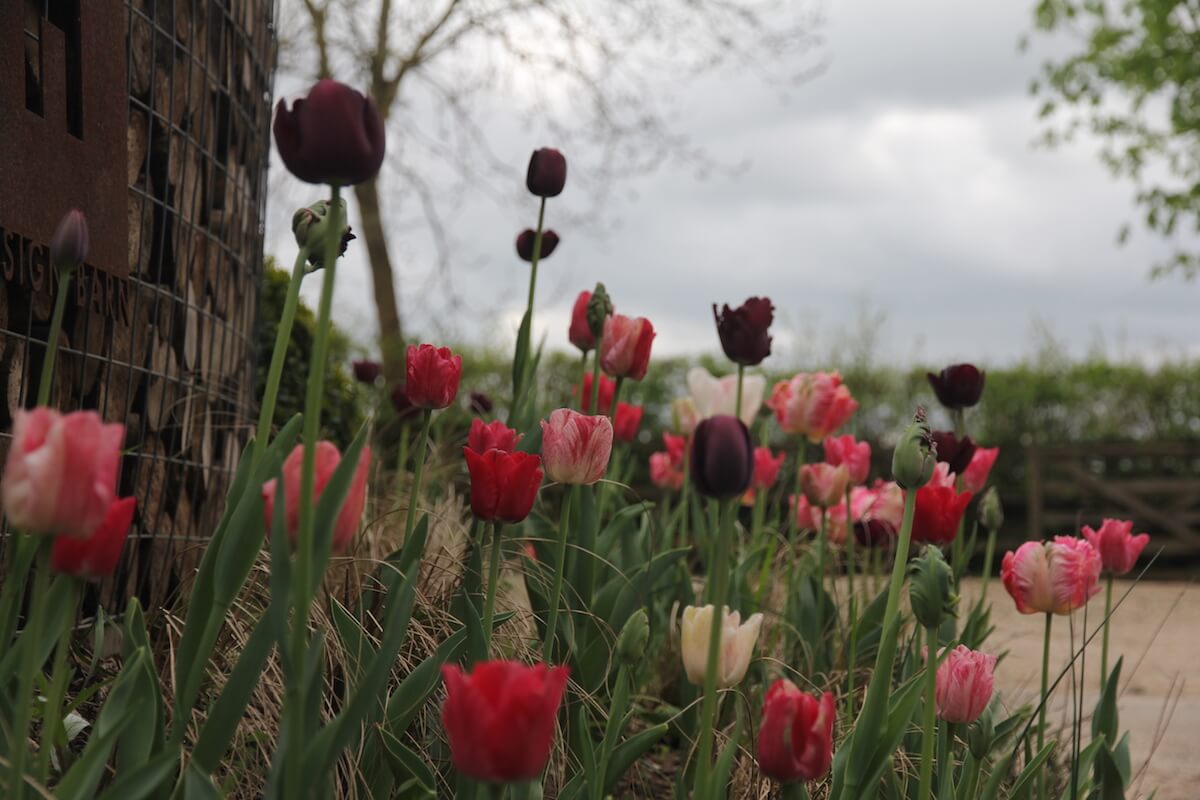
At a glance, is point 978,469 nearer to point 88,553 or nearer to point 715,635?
point 715,635

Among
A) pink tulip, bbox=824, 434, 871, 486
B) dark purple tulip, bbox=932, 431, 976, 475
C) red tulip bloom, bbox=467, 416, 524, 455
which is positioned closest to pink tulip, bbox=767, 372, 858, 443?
pink tulip, bbox=824, 434, 871, 486

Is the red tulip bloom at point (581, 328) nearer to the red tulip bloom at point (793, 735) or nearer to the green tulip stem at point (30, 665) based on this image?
the red tulip bloom at point (793, 735)

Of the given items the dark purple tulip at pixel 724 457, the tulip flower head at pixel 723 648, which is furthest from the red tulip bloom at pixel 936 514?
the dark purple tulip at pixel 724 457

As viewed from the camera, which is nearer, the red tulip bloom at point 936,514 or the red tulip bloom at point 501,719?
the red tulip bloom at point 501,719

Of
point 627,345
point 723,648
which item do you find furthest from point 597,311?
point 723,648

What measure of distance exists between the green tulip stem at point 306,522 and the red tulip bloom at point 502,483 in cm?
49

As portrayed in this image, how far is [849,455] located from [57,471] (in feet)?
7.48

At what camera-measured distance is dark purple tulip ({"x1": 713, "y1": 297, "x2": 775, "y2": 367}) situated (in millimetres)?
1642

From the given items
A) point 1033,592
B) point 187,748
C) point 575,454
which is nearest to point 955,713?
point 1033,592

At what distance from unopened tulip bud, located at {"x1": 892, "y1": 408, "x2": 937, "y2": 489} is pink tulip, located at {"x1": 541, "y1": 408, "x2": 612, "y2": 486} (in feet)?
1.44

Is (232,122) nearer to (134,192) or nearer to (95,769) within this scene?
(134,192)

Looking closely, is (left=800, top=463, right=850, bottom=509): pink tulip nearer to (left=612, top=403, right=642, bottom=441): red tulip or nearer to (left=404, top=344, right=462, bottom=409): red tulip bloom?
(left=612, top=403, right=642, bottom=441): red tulip

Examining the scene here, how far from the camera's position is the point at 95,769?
1069 millimetres

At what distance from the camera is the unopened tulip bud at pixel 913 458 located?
4.53 feet
